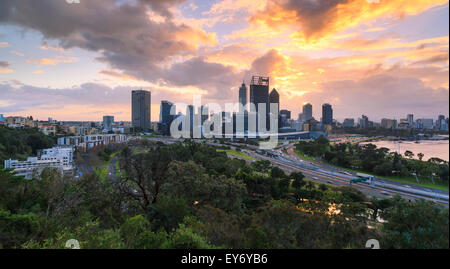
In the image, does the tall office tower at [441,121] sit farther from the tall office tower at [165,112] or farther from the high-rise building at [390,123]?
the tall office tower at [165,112]

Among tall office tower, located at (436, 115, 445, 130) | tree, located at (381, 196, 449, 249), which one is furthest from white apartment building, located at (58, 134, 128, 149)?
tall office tower, located at (436, 115, 445, 130)

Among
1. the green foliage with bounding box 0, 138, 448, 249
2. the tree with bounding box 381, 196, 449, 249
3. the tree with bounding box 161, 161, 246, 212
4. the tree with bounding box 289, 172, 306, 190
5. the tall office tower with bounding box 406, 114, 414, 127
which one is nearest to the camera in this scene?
the tree with bounding box 381, 196, 449, 249

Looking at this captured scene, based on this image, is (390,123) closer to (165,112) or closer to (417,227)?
(417,227)

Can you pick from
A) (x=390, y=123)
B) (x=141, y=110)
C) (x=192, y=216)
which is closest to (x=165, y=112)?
(x=141, y=110)

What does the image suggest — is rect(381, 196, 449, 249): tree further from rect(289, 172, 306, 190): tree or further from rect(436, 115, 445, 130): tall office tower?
rect(289, 172, 306, 190): tree
